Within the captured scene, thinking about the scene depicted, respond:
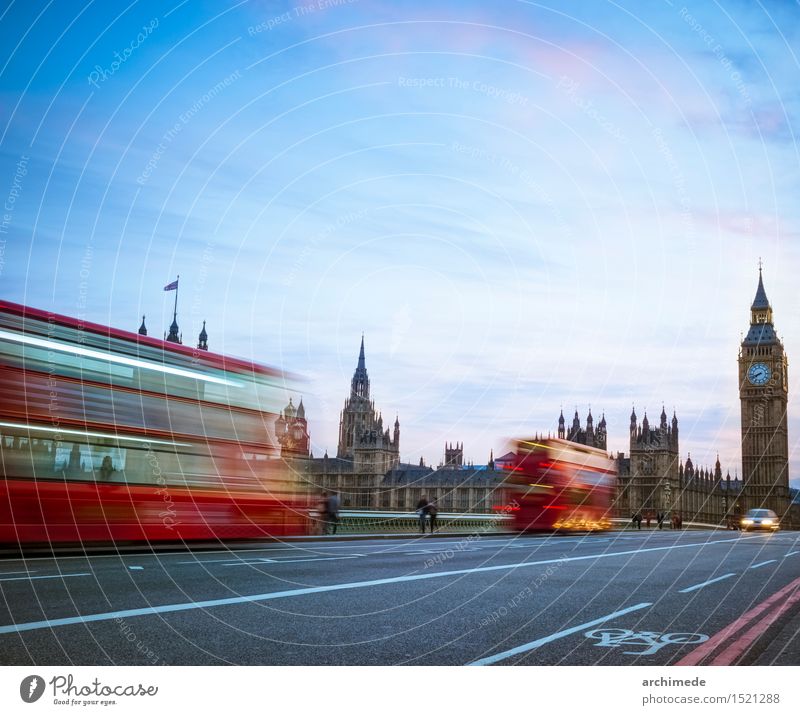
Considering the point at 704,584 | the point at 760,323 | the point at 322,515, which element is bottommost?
the point at 322,515

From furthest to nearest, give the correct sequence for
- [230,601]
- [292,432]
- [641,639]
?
[292,432] → [230,601] → [641,639]

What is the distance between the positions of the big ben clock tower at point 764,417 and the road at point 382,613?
130 meters

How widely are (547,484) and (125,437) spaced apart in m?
18.2

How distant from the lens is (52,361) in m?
12.9

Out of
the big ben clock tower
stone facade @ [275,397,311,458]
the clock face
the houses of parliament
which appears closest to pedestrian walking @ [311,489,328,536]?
stone facade @ [275,397,311,458]

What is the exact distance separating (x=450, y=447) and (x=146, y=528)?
382 ft

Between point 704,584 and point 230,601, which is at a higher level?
point 230,601

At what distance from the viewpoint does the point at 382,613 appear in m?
7.46

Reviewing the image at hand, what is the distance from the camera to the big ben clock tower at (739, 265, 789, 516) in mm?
131000

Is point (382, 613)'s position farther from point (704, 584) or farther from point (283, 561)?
point (283, 561)

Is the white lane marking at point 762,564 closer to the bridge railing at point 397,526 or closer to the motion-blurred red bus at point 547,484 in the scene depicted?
the bridge railing at point 397,526

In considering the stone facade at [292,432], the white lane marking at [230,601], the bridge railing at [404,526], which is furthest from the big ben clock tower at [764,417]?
the white lane marking at [230,601]

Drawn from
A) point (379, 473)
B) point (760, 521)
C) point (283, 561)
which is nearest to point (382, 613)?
point (283, 561)

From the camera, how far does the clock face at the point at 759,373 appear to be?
441ft
